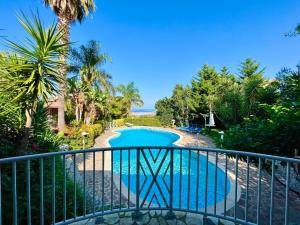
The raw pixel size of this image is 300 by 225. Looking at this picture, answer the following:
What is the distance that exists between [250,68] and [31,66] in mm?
25623

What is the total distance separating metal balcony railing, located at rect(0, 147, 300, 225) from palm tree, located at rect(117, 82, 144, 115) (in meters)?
25.4

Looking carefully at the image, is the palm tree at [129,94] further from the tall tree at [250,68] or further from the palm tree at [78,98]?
the tall tree at [250,68]

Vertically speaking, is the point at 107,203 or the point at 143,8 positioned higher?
the point at 143,8

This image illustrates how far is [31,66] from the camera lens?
3.83 meters

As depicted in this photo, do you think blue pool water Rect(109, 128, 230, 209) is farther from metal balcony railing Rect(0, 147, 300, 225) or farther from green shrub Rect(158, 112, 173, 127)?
green shrub Rect(158, 112, 173, 127)

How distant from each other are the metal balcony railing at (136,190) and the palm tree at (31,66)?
96 cm

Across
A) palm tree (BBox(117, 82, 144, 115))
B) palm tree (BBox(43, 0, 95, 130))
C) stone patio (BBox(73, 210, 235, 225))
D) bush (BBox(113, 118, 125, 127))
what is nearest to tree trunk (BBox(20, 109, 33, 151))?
stone patio (BBox(73, 210, 235, 225))

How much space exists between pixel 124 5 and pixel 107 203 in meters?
18.1

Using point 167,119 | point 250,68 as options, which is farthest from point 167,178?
point 250,68

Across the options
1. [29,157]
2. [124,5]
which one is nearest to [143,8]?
[124,5]

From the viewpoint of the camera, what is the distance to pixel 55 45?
4090 millimetres

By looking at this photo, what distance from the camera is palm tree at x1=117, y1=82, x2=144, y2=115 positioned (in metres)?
33.9

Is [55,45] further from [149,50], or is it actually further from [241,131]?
[149,50]

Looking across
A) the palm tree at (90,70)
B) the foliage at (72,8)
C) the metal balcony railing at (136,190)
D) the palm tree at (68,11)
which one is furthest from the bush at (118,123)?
the metal balcony railing at (136,190)
